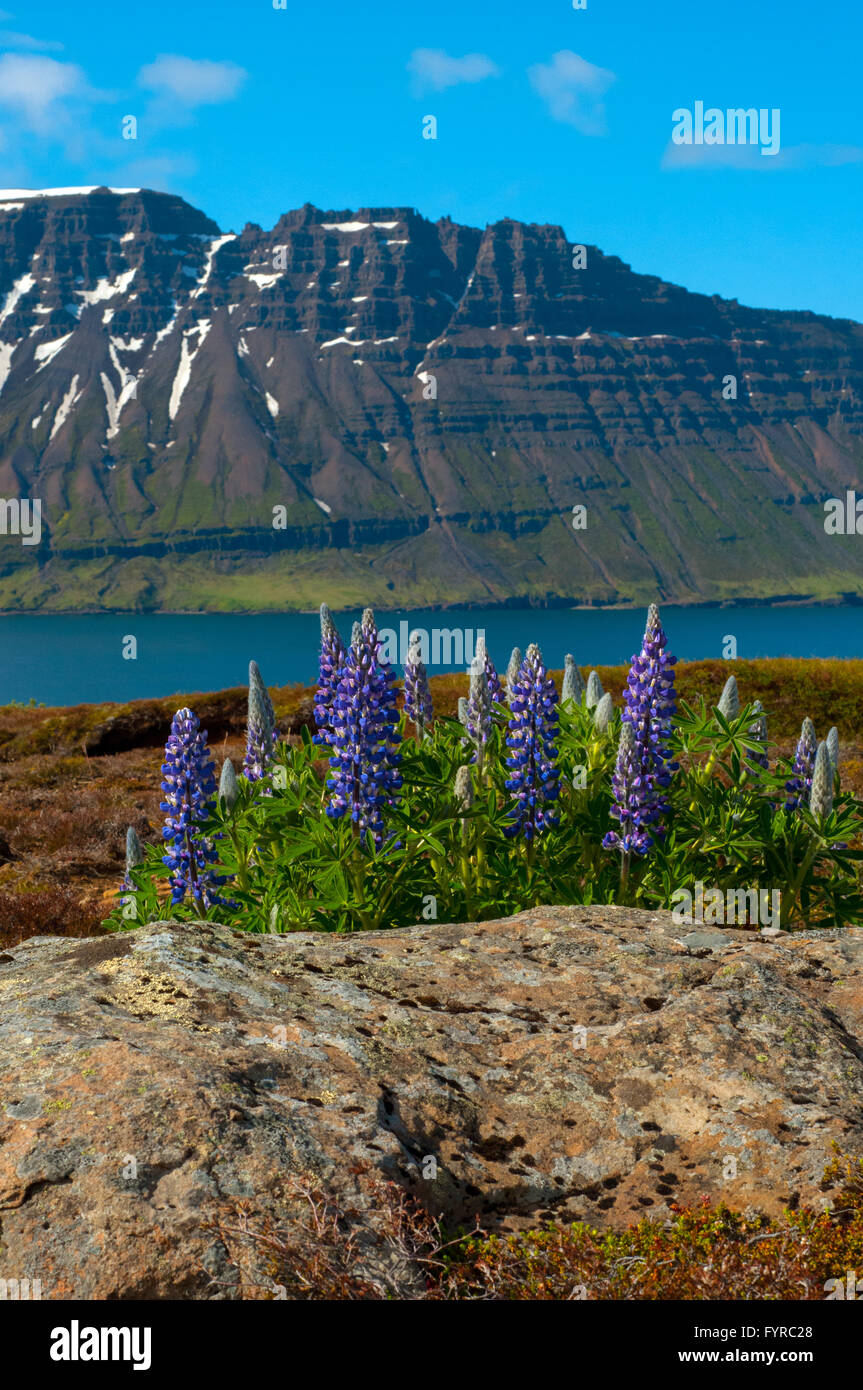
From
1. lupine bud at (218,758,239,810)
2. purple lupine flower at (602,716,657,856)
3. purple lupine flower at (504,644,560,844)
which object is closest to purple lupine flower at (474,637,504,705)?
purple lupine flower at (504,644,560,844)

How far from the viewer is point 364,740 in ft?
24.0

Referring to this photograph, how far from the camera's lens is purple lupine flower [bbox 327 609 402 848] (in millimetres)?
7191

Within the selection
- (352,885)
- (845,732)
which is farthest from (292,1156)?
(845,732)

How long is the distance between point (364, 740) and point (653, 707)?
8.11 ft

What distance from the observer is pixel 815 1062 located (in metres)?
4.23

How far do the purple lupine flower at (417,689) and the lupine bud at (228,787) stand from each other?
2042mm

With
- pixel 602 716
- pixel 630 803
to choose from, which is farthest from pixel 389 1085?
pixel 602 716

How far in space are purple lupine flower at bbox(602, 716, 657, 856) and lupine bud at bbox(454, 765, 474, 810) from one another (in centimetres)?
112

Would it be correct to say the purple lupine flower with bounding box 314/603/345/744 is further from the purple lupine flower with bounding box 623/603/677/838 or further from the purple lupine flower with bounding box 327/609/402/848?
the purple lupine flower with bounding box 623/603/677/838

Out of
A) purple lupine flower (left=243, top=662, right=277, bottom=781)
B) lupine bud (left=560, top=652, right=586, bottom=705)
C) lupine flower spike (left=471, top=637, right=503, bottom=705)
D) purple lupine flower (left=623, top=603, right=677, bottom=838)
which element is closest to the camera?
purple lupine flower (left=623, top=603, right=677, bottom=838)

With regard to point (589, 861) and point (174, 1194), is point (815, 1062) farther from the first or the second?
point (589, 861)

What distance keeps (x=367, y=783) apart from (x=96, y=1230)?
14.2 ft

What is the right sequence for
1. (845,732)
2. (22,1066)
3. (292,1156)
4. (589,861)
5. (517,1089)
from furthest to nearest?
(845,732), (589,861), (517,1089), (22,1066), (292,1156)

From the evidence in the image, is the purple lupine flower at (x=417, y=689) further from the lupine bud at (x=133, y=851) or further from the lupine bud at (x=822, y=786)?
the lupine bud at (x=822, y=786)
